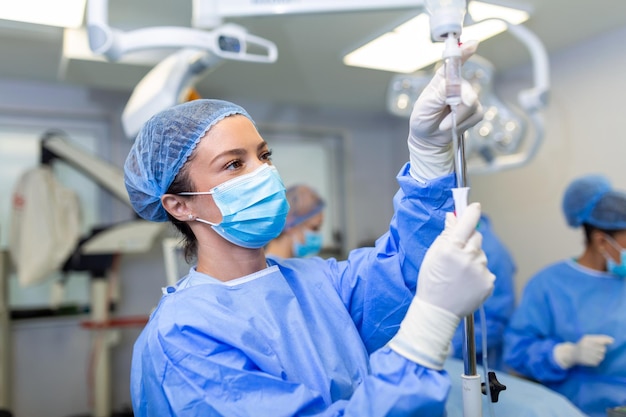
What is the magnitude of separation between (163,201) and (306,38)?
1651 millimetres

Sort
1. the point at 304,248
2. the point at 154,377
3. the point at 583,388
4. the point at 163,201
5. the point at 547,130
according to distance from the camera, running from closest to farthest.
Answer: the point at 154,377 → the point at 163,201 → the point at 583,388 → the point at 304,248 → the point at 547,130

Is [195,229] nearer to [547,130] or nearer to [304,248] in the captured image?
[304,248]

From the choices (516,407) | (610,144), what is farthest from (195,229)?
(610,144)

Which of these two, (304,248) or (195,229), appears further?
(304,248)

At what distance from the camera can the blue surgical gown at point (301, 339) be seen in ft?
2.39

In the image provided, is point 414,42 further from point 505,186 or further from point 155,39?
point 155,39

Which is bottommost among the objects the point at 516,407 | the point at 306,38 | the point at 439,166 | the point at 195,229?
the point at 516,407

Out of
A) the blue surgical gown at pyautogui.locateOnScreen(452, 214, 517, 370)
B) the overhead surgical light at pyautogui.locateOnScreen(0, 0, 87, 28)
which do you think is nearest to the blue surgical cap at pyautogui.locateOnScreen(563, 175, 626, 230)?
the blue surgical gown at pyautogui.locateOnScreen(452, 214, 517, 370)

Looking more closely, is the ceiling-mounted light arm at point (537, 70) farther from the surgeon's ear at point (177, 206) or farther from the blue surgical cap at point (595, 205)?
the surgeon's ear at point (177, 206)

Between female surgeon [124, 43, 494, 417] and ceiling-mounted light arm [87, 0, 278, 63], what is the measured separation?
468mm

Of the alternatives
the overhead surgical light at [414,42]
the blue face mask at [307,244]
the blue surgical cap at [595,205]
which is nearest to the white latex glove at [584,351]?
the blue surgical cap at [595,205]

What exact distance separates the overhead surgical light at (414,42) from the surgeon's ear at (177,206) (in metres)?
1.32

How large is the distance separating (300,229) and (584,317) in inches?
45.8

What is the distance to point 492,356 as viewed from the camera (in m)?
2.27
